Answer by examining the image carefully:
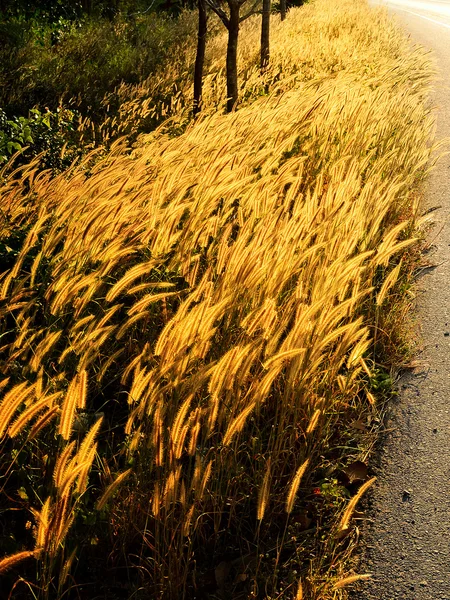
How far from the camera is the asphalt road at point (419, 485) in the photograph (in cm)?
228

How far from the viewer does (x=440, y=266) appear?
15.5 feet

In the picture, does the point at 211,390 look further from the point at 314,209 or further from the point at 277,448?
the point at 314,209

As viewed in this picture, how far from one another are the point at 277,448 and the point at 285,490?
172mm

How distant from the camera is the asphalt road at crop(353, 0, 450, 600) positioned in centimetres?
228

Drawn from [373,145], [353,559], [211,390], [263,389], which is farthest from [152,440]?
[373,145]

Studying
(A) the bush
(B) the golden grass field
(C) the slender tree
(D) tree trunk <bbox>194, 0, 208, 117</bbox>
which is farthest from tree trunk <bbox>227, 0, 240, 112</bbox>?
(B) the golden grass field

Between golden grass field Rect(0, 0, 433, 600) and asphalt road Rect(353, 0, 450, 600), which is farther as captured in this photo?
asphalt road Rect(353, 0, 450, 600)

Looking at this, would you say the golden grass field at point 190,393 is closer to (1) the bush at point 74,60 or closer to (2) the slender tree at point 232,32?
(2) the slender tree at point 232,32

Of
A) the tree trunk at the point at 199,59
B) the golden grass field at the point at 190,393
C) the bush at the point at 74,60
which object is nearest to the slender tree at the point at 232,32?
the tree trunk at the point at 199,59

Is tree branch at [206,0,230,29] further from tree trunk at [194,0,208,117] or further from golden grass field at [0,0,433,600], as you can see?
golden grass field at [0,0,433,600]

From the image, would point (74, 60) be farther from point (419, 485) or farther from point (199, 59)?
point (419, 485)

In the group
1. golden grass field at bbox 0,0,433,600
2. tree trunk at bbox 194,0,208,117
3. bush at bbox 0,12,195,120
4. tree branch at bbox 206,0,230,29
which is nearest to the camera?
golden grass field at bbox 0,0,433,600

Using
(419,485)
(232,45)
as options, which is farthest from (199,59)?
(419,485)

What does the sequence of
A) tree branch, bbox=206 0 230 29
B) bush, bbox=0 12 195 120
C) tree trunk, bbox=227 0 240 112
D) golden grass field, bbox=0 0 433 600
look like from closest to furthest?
golden grass field, bbox=0 0 433 600 < tree branch, bbox=206 0 230 29 < tree trunk, bbox=227 0 240 112 < bush, bbox=0 12 195 120
